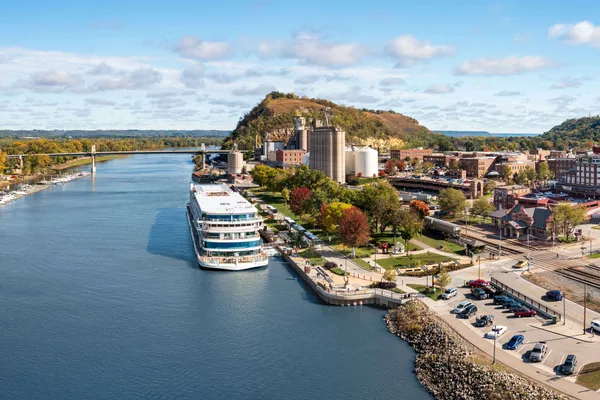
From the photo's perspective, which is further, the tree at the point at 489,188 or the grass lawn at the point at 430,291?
the tree at the point at 489,188

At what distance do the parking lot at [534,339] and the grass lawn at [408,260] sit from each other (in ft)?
35.3

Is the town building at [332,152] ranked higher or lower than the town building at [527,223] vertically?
higher

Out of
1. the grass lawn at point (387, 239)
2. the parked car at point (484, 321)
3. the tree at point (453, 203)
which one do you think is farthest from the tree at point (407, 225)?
the parked car at point (484, 321)

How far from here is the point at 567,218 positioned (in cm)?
5778

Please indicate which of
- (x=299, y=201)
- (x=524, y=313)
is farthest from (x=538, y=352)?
(x=299, y=201)

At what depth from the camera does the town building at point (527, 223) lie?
5841 cm

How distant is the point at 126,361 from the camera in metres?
33.8

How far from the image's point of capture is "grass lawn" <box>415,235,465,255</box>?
56.7 meters

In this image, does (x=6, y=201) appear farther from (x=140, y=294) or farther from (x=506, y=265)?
(x=506, y=265)

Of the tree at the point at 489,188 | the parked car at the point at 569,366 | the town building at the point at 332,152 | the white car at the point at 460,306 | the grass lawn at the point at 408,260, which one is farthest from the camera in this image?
the town building at the point at 332,152

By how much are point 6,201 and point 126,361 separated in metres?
76.8

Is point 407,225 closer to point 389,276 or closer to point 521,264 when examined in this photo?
point 521,264

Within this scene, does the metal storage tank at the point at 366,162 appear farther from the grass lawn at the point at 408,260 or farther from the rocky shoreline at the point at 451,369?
the rocky shoreline at the point at 451,369

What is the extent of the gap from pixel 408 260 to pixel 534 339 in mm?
19793
